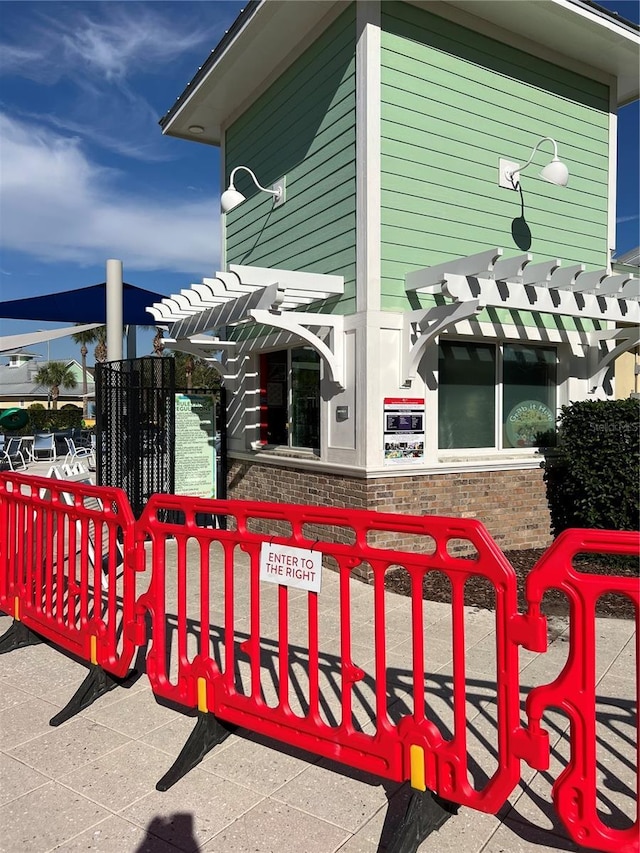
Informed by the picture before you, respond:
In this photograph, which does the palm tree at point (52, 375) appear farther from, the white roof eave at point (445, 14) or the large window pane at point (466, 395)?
the large window pane at point (466, 395)

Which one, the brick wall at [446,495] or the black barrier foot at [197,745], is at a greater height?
the brick wall at [446,495]

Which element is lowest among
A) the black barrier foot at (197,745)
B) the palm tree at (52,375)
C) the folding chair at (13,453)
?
the black barrier foot at (197,745)

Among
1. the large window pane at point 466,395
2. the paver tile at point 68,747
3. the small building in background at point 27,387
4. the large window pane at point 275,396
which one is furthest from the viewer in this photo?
the small building in background at point 27,387

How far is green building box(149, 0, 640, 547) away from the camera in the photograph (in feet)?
21.2

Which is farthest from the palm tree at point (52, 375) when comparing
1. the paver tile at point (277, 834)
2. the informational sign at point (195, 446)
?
the paver tile at point (277, 834)

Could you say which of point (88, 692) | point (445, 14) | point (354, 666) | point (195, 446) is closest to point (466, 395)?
point (195, 446)

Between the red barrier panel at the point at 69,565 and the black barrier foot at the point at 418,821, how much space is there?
1839 millimetres

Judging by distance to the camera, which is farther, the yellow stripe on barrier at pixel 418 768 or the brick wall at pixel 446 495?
the brick wall at pixel 446 495

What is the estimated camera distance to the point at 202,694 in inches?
124

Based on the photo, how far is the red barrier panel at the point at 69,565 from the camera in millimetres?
3590

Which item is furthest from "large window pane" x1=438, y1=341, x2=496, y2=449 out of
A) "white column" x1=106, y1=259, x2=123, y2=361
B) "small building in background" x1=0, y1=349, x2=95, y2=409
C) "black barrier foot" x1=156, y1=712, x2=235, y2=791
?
"small building in background" x1=0, y1=349, x2=95, y2=409

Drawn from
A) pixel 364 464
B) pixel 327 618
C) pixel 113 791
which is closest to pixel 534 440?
pixel 364 464

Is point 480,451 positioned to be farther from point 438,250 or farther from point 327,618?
point 327,618

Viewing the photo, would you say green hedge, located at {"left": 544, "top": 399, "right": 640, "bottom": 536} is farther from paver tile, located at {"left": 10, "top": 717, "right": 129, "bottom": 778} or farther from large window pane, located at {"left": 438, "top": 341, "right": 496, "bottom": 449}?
paver tile, located at {"left": 10, "top": 717, "right": 129, "bottom": 778}
